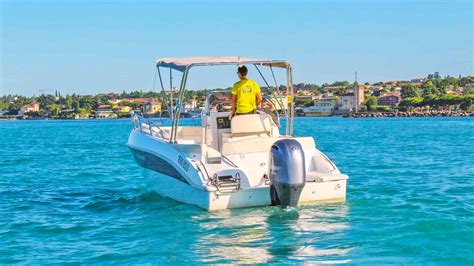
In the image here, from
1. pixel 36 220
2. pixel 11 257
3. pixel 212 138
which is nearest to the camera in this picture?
pixel 11 257

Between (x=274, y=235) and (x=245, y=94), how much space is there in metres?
3.62

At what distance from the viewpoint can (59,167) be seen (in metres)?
24.8

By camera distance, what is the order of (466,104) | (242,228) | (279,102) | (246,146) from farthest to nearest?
(466,104) → (279,102) → (246,146) → (242,228)

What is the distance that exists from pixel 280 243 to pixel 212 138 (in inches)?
172

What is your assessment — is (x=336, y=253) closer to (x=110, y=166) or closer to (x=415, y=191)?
(x=415, y=191)

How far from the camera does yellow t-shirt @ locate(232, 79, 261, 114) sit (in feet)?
41.8

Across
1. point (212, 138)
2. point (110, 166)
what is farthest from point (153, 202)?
point (110, 166)

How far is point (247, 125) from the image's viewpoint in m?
12.6

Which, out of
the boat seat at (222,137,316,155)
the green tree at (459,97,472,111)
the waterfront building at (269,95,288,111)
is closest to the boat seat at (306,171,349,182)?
the boat seat at (222,137,316,155)

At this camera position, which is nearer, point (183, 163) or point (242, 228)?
point (242, 228)

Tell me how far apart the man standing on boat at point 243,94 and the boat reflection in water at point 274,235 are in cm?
233

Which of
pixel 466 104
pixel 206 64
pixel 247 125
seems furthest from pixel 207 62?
pixel 466 104

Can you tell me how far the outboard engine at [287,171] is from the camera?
1060 cm

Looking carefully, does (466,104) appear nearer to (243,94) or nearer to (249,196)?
(243,94)
